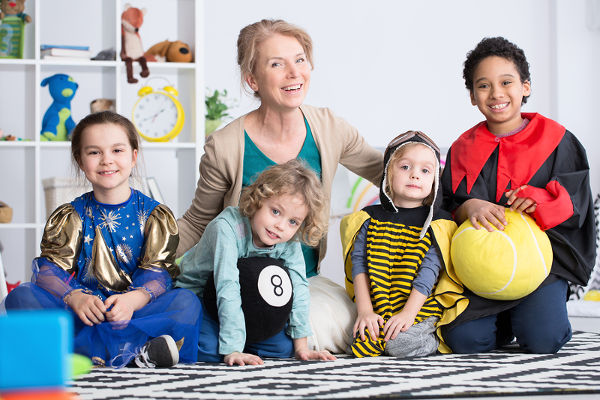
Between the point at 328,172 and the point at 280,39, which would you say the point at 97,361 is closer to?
the point at 328,172

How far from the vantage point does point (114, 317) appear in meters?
1.62

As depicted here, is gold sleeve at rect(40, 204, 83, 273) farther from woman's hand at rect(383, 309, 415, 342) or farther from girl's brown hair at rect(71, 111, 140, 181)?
woman's hand at rect(383, 309, 415, 342)

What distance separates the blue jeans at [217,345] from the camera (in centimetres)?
174

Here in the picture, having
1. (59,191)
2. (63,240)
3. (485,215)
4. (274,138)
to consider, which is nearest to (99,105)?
(59,191)

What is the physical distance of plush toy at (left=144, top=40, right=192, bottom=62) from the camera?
3.36 metres

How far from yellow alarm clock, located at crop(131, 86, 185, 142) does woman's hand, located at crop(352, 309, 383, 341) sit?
1787 millimetres

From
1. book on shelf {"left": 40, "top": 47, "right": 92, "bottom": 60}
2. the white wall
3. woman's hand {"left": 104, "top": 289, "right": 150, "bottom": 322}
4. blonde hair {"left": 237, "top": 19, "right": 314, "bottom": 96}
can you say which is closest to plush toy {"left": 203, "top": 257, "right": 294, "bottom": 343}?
woman's hand {"left": 104, "top": 289, "right": 150, "bottom": 322}

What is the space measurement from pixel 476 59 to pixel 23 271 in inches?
94.7

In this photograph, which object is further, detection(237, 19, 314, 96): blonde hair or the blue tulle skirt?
detection(237, 19, 314, 96): blonde hair

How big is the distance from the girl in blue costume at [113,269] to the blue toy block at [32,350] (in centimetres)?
101

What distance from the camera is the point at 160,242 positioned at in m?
1.81

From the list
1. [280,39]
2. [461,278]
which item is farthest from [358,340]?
[280,39]

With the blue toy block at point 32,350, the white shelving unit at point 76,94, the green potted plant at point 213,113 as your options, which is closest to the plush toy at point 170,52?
the white shelving unit at point 76,94

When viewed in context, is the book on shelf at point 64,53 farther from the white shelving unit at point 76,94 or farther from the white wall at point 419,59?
the white wall at point 419,59
